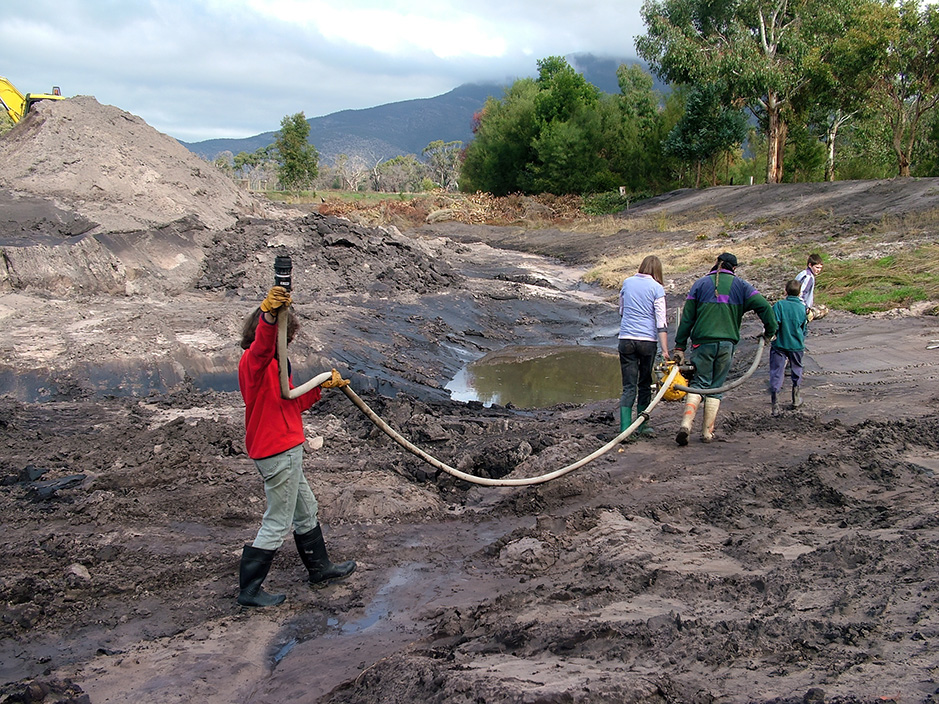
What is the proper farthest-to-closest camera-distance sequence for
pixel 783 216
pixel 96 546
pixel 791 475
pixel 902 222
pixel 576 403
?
pixel 783 216, pixel 902 222, pixel 576 403, pixel 791 475, pixel 96 546

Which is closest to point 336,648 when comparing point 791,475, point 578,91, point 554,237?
point 791,475

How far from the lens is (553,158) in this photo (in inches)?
1836

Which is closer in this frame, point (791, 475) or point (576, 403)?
point (791, 475)

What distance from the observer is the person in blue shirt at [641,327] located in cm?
679

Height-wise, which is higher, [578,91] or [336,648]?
[578,91]

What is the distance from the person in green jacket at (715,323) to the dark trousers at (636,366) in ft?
0.98

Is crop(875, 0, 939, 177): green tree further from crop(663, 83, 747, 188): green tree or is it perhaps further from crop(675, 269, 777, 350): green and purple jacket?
crop(675, 269, 777, 350): green and purple jacket

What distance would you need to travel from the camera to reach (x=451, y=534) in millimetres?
5535

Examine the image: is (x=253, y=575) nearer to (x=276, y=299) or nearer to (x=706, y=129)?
(x=276, y=299)

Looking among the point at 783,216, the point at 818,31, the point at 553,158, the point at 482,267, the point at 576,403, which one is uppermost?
the point at 818,31

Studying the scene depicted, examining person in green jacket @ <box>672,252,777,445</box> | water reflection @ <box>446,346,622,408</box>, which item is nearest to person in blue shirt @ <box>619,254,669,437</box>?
person in green jacket @ <box>672,252,777,445</box>

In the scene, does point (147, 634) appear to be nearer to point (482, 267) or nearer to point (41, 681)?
point (41, 681)

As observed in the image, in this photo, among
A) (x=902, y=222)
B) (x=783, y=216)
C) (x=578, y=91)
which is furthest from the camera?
(x=578, y=91)

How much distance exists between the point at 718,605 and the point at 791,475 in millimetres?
Answer: 2314
